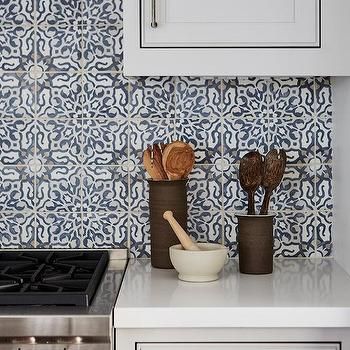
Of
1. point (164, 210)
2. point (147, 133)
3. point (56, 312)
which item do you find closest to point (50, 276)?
point (56, 312)

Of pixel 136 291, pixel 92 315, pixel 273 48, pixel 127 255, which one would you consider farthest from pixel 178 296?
pixel 273 48

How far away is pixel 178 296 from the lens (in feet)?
5.87

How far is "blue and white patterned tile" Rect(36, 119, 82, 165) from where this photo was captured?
228 cm

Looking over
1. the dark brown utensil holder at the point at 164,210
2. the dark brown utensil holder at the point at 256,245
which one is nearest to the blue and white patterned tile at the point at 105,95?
the dark brown utensil holder at the point at 164,210

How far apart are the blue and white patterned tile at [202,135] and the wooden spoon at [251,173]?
170 mm

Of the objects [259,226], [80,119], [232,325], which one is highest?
[80,119]

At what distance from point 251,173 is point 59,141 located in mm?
615

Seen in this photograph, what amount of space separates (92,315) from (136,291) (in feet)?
0.87

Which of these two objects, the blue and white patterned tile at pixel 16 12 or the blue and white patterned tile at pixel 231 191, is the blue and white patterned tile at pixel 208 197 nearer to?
the blue and white patterned tile at pixel 231 191

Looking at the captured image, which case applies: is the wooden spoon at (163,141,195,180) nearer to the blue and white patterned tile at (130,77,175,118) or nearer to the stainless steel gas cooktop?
the blue and white patterned tile at (130,77,175,118)

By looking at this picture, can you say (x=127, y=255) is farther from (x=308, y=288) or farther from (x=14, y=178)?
(x=308, y=288)

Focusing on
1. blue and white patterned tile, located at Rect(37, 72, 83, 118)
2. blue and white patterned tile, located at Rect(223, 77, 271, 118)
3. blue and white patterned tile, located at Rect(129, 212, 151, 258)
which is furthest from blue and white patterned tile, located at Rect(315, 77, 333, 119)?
blue and white patterned tile, located at Rect(37, 72, 83, 118)

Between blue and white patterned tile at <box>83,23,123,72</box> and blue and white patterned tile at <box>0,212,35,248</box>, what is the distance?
1.67ft

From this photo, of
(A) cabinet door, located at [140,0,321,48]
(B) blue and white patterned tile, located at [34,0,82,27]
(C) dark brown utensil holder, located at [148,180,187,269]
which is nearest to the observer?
(A) cabinet door, located at [140,0,321,48]
